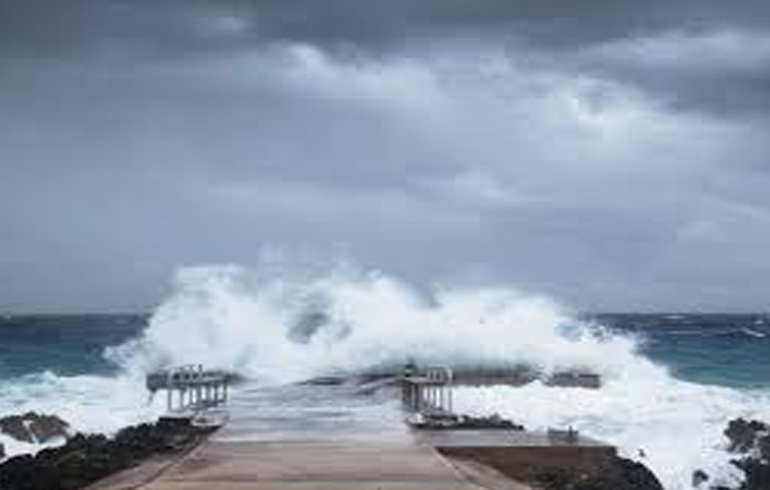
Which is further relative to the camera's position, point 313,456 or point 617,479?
point 617,479

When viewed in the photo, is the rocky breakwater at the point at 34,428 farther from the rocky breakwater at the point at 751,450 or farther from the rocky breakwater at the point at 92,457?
the rocky breakwater at the point at 751,450

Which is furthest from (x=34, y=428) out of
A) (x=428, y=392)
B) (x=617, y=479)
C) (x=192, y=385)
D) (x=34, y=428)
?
(x=617, y=479)

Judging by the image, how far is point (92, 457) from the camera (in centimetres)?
1984

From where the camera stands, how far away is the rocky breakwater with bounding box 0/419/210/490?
1806 cm

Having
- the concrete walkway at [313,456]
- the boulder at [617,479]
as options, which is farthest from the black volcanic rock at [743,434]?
the boulder at [617,479]

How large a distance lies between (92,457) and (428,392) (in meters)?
12.0

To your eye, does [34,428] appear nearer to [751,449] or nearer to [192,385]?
[192,385]

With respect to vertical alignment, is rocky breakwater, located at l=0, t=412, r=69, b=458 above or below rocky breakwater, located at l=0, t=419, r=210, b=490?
above

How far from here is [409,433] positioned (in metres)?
21.7

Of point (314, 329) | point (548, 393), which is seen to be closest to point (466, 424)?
point (548, 393)

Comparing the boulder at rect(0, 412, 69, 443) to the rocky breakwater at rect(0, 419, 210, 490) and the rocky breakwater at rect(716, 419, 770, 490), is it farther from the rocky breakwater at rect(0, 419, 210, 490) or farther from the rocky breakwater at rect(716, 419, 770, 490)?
the rocky breakwater at rect(716, 419, 770, 490)

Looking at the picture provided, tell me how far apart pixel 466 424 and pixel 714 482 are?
11.1ft

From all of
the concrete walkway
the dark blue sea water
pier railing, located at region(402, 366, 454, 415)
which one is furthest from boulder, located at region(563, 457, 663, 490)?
the dark blue sea water

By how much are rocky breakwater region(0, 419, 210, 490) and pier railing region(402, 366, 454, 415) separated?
4.56m
